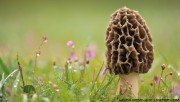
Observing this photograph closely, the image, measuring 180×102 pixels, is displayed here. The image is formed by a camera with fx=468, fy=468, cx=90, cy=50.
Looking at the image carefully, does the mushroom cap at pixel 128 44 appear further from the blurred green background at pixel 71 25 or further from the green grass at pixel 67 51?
the blurred green background at pixel 71 25

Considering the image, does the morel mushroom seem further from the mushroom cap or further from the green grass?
the green grass

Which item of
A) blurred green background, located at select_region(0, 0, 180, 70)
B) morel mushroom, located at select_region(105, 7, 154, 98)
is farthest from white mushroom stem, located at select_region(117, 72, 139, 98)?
blurred green background, located at select_region(0, 0, 180, 70)

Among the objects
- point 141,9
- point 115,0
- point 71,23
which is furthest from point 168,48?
point 115,0

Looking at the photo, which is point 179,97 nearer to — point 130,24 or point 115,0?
point 130,24

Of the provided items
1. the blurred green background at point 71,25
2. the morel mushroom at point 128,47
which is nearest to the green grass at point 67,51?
the blurred green background at point 71,25

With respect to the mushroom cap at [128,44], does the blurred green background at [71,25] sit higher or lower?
higher

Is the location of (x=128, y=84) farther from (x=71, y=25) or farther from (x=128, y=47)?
(x=71, y=25)

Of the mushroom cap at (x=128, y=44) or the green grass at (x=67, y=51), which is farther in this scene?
the mushroom cap at (x=128, y=44)
